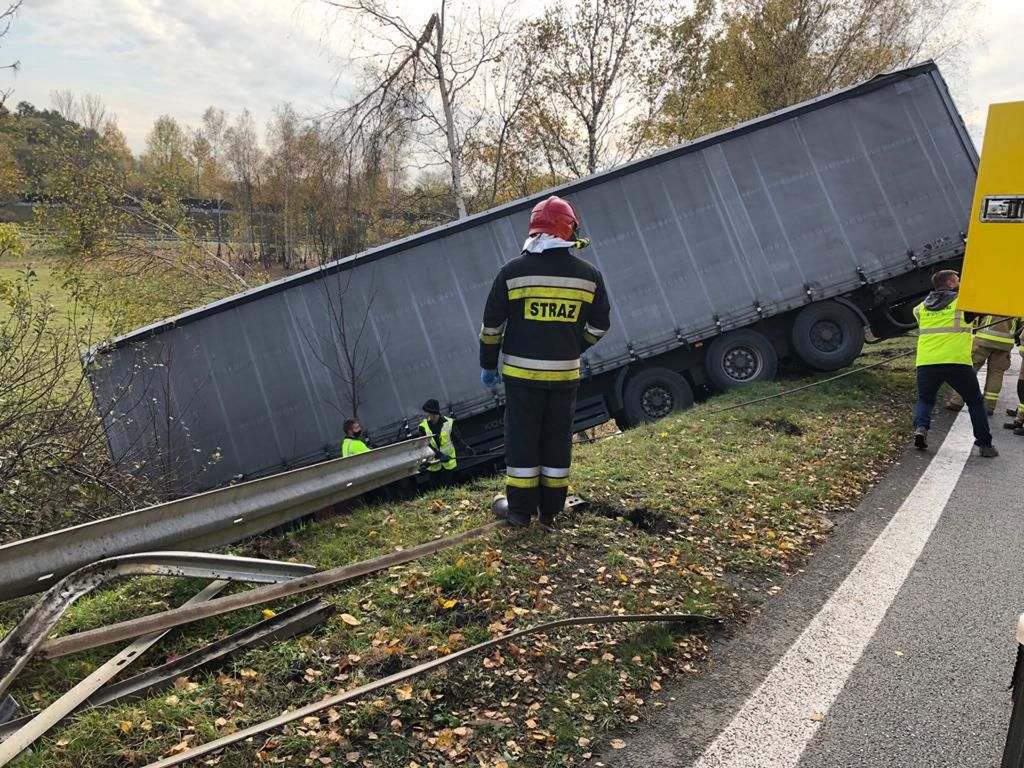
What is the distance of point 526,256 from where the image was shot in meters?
4.11

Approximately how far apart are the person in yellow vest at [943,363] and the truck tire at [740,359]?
3720mm

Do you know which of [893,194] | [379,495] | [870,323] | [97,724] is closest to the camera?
[97,724]

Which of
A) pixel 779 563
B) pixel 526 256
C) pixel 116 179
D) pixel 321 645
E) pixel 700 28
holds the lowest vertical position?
pixel 779 563

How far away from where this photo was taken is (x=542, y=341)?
4.12m

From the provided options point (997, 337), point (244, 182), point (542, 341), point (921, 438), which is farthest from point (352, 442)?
point (244, 182)

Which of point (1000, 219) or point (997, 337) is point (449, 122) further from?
point (1000, 219)

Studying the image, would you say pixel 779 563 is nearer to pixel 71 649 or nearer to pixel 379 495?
pixel 71 649

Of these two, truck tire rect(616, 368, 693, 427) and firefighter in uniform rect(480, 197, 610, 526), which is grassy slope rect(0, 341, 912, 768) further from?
truck tire rect(616, 368, 693, 427)

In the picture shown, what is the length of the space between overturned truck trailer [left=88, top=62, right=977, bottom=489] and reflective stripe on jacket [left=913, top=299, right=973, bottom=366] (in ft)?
11.6

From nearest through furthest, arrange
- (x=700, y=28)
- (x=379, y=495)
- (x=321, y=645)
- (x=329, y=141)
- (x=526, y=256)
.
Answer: (x=321, y=645), (x=526, y=256), (x=379, y=495), (x=329, y=141), (x=700, y=28)

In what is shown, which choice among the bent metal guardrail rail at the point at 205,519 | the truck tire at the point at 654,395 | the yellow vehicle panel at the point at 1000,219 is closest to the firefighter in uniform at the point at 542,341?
the bent metal guardrail rail at the point at 205,519

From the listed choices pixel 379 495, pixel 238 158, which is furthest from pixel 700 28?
pixel 238 158

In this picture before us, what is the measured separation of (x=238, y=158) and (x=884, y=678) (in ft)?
165

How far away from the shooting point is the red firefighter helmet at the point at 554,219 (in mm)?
4023
